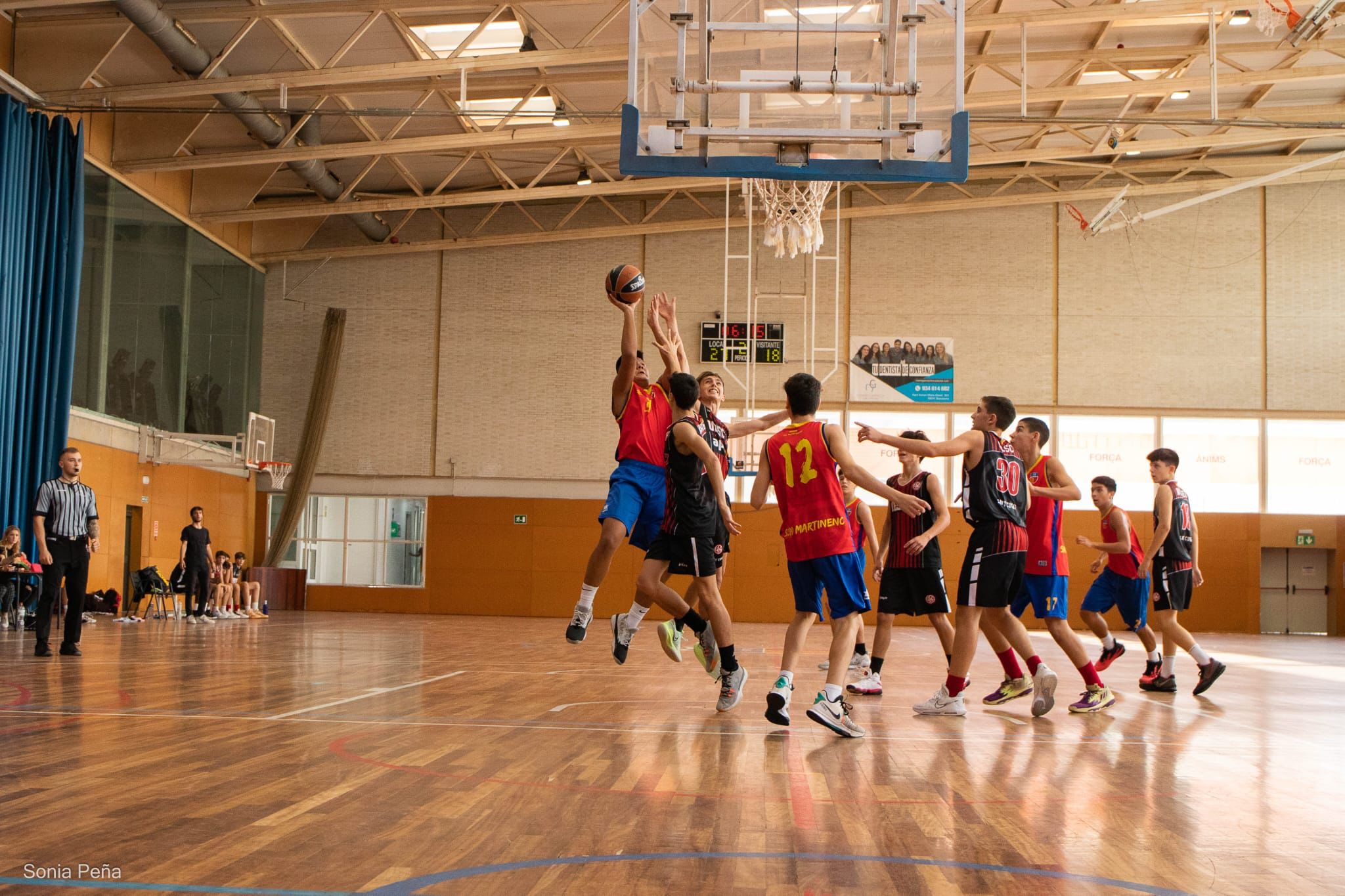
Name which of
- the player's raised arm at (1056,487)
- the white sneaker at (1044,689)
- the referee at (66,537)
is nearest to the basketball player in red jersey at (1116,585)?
the player's raised arm at (1056,487)

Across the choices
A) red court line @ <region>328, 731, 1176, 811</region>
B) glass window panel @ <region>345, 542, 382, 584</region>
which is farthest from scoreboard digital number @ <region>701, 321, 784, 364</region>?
red court line @ <region>328, 731, 1176, 811</region>

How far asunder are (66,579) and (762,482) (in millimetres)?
6181

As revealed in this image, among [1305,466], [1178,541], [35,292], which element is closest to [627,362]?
[1178,541]

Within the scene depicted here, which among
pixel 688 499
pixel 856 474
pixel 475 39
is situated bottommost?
pixel 688 499

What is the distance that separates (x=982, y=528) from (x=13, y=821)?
4658 millimetres

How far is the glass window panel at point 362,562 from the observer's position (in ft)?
78.2

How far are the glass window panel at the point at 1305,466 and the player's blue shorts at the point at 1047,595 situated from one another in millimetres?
17566

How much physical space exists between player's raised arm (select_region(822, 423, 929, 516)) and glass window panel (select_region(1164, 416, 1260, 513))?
19430mm

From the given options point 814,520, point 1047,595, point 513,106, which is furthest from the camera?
point 513,106

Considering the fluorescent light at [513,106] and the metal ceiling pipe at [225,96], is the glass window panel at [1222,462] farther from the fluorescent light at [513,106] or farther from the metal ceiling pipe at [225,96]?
the metal ceiling pipe at [225,96]

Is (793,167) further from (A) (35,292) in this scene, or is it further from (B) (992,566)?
(A) (35,292)

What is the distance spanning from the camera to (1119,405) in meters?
22.9

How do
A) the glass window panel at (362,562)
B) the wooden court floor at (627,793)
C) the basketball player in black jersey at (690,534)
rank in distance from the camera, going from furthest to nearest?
the glass window panel at (362,562), the basketball player in black jersey at (690,534), the wooden court floor at (627,793)

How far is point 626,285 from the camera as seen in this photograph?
6.22 m
